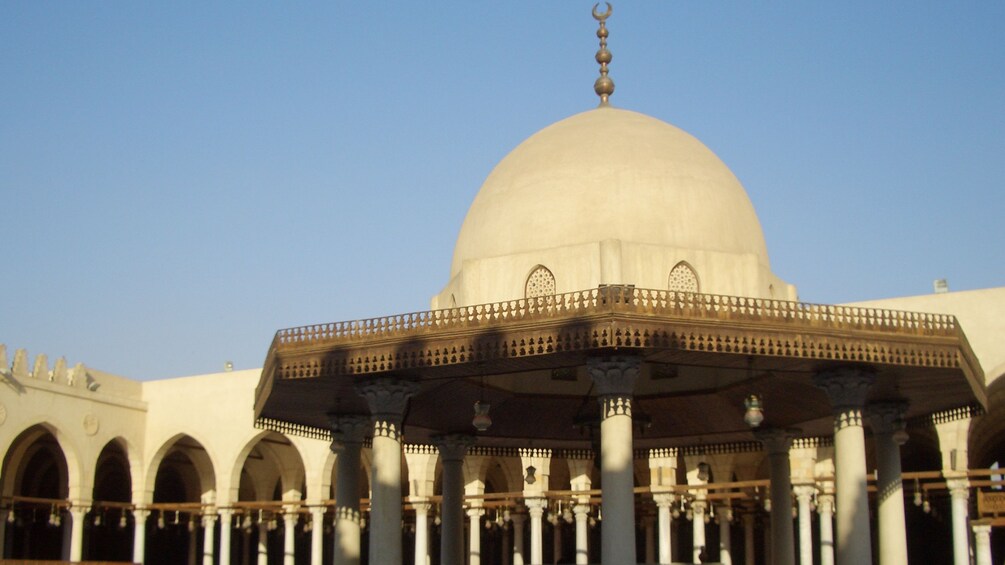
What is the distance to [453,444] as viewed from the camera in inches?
822

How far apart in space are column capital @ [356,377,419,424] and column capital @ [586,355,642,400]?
3.05 metres

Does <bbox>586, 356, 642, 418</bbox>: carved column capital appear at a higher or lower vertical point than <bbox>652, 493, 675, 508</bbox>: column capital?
higher

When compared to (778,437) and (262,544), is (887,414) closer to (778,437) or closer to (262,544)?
(778,437)

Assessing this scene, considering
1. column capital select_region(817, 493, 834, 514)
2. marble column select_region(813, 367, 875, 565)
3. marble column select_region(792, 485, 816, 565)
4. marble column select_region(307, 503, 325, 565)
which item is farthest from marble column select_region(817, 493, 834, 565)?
marble column select_region(307, 503, 325, 565)

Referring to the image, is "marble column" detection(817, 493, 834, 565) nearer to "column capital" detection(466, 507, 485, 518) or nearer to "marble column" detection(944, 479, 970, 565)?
"marble column" detection(944, 479, 970, 565)

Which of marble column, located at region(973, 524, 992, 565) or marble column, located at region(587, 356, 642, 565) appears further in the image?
marble column, located at region(973, 524, 992, 565)

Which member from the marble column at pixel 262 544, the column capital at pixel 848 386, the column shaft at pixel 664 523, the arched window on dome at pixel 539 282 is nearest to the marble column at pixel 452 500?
the arched window on dome at pixel 539 282

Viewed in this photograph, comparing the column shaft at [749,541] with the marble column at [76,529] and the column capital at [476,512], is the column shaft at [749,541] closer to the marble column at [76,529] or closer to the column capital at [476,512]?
the column capital at [476,512]

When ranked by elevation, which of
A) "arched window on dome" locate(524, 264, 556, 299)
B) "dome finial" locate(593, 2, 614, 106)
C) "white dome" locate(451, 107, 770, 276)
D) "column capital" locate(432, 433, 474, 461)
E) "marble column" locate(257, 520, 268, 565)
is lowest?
"marble column" locate(257, 520, 268, 565)

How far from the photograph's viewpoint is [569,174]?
64.5 feet

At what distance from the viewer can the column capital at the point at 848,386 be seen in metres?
16.1

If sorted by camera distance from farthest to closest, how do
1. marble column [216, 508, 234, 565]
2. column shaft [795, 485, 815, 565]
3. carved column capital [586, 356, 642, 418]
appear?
marble column [216, 508, 234, 565]
column shaft [795, 485, 815, 565]
carved column capital [586, 356, 642, 418]

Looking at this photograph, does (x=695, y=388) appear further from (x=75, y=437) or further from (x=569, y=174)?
(x=75, y=437)

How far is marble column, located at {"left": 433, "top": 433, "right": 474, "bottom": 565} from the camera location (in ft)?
66.5
